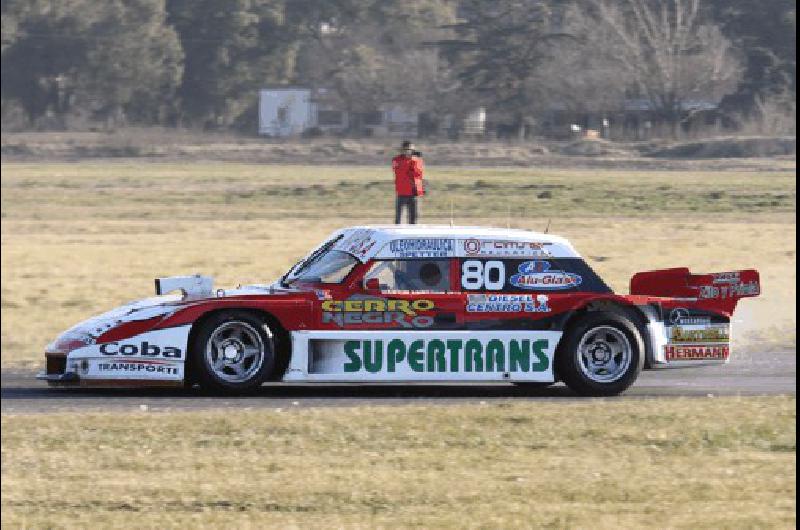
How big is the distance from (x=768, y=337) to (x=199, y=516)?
9.82 metres

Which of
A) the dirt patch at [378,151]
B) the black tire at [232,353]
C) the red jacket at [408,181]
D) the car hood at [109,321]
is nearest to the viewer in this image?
the black tire at [232,353]

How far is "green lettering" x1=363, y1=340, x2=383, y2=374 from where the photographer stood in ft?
40.1

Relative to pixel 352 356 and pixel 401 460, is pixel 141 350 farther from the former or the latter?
pixel 401 460

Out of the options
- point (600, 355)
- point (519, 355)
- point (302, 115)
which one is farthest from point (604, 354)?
point (302, 115)

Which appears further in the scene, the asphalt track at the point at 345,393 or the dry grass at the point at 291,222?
the dry grass at the point at 291,222

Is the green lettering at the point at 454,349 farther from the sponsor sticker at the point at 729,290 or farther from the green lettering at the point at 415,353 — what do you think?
the sponsor sticker at the point at 729,290

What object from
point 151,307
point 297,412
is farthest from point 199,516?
point 151,307

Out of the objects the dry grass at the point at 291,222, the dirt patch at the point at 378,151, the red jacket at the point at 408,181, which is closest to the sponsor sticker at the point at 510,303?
the dry grass at the point at 291,222

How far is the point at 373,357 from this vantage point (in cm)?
1222

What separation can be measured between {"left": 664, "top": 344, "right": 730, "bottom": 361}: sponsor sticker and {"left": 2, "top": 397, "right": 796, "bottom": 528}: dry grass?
41 centimetres

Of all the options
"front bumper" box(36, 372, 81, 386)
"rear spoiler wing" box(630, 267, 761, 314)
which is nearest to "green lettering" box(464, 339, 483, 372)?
"rear spoiler wing" box(630, 267, 761, 314)

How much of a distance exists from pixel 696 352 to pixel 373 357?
244cm

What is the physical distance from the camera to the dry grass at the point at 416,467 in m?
8.16

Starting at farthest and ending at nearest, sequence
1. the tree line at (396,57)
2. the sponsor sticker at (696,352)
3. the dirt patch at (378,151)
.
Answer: the tree line at (396,57) → the dirt patch at (378,151) → the sponsor sticker at (696,352)
